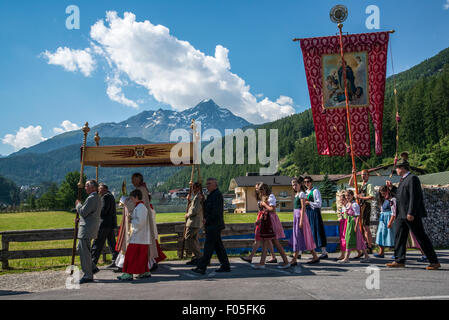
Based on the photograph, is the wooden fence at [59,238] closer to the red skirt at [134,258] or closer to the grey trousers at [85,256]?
the grey trousers at [85,256]

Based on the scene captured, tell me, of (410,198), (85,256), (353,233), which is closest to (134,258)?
(85,256)

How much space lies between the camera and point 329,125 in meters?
14.0

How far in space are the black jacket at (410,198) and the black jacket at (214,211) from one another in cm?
→ 400

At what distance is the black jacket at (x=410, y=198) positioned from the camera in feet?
26.2

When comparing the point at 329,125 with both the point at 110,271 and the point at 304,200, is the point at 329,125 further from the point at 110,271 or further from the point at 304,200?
the point at 110,271

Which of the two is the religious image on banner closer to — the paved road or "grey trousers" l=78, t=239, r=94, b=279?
the paved road

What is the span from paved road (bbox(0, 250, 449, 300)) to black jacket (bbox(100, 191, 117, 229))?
122 cm

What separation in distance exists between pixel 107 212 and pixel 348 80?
947 cm

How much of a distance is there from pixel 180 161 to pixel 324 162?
129 meters

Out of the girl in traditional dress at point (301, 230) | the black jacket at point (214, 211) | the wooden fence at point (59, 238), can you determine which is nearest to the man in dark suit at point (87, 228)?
the black jacket at point (214, 211)

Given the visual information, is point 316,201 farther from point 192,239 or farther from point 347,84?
point 347,84

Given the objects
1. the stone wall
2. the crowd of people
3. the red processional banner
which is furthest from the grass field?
the stone wall
